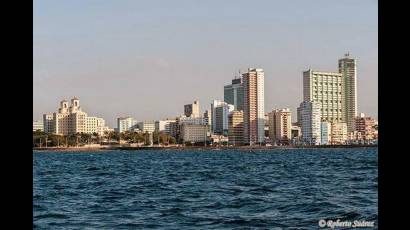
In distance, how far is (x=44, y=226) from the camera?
10539mm

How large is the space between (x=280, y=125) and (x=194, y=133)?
906 inches

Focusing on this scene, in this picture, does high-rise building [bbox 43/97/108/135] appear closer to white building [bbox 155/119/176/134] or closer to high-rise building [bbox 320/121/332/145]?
white building [bbox 155/119/176/134]

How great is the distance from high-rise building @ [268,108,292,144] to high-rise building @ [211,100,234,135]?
12.9m

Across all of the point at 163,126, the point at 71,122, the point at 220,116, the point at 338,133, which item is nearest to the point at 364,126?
the point at 338,133

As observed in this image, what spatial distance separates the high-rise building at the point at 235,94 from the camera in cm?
16750

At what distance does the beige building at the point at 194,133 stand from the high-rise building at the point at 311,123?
2473cm

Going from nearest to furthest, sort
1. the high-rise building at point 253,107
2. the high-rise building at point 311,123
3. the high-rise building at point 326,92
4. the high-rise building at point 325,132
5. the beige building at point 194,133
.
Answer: the beige building at point 194,133
the high-rise building at point 311,123
the high-rise building at point 325,132
the high-rise building at point 253,107
the high-rise building at point 326,92

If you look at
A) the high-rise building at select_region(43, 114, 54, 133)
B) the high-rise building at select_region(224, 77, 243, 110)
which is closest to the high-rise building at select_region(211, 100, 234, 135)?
the high-rise building at select_region(224, 77, 243, 110)

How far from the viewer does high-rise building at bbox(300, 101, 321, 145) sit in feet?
474

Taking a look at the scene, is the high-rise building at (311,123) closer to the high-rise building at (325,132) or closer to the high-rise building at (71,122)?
the high-rise building at (325,132)

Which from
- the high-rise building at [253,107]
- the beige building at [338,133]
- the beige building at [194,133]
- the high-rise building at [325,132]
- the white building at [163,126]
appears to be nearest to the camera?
the beige building at [338,133]

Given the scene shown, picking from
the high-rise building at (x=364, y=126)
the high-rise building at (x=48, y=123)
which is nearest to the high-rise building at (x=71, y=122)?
the high-rise building at (x=48, y=123)

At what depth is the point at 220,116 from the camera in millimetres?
164500

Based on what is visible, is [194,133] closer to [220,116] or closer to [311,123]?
[220,116]
